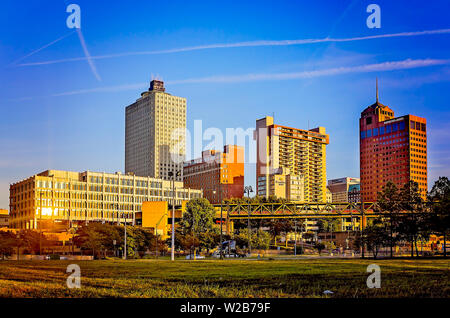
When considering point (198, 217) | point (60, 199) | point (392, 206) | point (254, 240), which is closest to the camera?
point (392, 206)

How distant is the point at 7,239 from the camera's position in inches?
2948

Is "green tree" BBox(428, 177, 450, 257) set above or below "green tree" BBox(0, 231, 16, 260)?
above

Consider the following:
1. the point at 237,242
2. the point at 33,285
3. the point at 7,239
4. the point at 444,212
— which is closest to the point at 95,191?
the point at 237,242

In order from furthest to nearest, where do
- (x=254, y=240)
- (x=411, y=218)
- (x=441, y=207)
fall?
(x=254, y=240) < (x=411, y=218) < (x=441, y=207)

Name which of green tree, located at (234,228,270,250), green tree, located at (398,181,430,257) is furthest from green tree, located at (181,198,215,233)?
green tree, located at (398,181,430,257)

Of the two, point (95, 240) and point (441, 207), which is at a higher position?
point (441, 207)

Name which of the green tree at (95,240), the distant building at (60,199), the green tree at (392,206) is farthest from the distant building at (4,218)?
the green tree at (392,206)

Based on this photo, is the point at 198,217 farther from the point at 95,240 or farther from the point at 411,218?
the point at 411,218

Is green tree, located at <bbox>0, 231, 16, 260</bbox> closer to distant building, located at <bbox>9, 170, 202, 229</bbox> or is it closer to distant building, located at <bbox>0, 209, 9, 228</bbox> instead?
Result: distant building, located at <bbox>9, 170, 202, 229</bbox>

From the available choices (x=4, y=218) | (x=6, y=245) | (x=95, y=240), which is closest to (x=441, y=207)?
(x=95, y=240)
